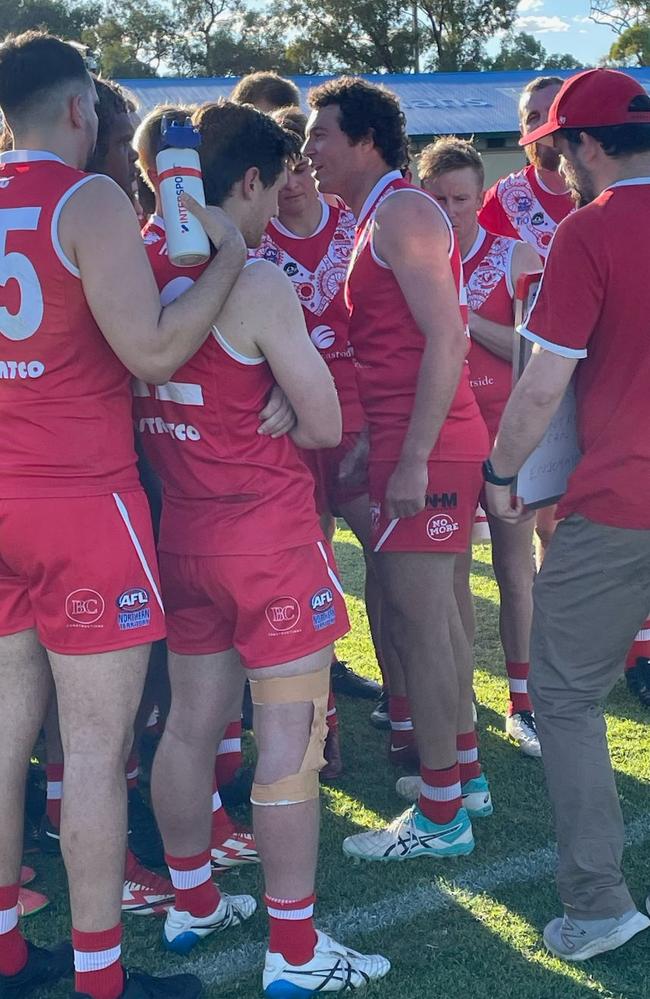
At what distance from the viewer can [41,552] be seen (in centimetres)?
243

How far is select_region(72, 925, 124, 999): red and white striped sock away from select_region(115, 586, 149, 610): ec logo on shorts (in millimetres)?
758

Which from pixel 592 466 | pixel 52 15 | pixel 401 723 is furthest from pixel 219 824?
pixel 52 15

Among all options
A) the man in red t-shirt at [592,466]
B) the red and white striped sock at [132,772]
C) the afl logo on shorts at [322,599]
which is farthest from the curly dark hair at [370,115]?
the red and white striped sock at [132,772]

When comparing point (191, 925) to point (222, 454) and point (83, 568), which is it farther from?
point (222, 454)

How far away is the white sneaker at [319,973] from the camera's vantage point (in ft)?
8.75

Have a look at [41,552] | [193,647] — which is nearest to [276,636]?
[193,647]

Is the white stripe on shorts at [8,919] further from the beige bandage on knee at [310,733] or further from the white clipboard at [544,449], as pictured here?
the white clipboard at [544,449]

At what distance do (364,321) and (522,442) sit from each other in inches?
31.4

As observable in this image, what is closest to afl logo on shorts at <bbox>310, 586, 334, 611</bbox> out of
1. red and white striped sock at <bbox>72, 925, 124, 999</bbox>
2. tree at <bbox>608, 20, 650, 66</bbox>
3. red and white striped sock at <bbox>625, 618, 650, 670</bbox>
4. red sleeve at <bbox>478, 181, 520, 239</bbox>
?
red and white striped sock at <bbox>72, 925, 124, 999</bbox>

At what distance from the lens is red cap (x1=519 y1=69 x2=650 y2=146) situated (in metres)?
2.63

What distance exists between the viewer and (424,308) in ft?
10.2

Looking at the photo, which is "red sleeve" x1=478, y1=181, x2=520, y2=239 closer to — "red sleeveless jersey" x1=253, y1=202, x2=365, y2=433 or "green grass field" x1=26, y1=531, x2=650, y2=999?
"red sleeveless jersey" x1=253, y1=202, x2=365, y2=433

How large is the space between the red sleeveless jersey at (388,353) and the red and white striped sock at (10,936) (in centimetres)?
161

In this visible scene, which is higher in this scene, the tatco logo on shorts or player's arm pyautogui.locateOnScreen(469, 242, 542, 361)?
player's arm pyautogui.locateOnScreen(469, 242, 542, 361)
